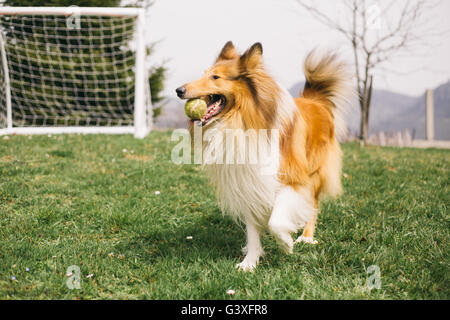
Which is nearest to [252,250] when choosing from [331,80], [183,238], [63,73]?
[183,238]

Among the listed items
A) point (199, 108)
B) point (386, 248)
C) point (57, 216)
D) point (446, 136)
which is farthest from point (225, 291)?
point (446, 136)

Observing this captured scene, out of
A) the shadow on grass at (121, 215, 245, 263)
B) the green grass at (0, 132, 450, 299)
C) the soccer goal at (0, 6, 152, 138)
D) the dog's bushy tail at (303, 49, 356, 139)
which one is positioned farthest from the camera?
the soccer goal at (0, 6, 152, 138)

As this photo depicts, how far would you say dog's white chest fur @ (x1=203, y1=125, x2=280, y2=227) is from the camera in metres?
2.55

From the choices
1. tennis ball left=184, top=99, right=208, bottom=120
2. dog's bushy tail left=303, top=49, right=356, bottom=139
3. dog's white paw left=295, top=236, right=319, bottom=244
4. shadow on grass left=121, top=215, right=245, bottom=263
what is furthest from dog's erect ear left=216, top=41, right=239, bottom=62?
dog's white paw left=295, top=236, right=319, bottom=244

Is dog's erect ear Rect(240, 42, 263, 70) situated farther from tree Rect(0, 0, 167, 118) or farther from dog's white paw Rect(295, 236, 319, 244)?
tree Rect(0, 0, 167, 118)

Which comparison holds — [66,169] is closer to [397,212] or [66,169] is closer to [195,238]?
[195,238]

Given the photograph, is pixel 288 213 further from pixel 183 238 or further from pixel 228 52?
pixel 228 52

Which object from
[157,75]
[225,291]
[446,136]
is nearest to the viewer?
[225,291]

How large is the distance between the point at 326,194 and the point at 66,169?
11.4ft

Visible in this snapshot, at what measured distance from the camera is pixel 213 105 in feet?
8.25

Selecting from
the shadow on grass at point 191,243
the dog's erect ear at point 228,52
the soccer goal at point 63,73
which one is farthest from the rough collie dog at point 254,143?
the soccer goal at point 63,73

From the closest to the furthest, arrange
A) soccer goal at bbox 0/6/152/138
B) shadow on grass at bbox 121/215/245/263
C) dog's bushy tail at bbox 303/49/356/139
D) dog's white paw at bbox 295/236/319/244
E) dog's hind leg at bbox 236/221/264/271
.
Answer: dog's hind leg at bbox 236/221/264/271, shadow on grass at bbox 121/215/245/263, dog's white paw at bbox 295/236/319/244, dog's bushy tail at bbox 303/49/356/139, soccer goal at bbox 0/6/152/138

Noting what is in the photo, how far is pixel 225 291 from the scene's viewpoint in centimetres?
228

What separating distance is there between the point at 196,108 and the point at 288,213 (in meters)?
0.99
